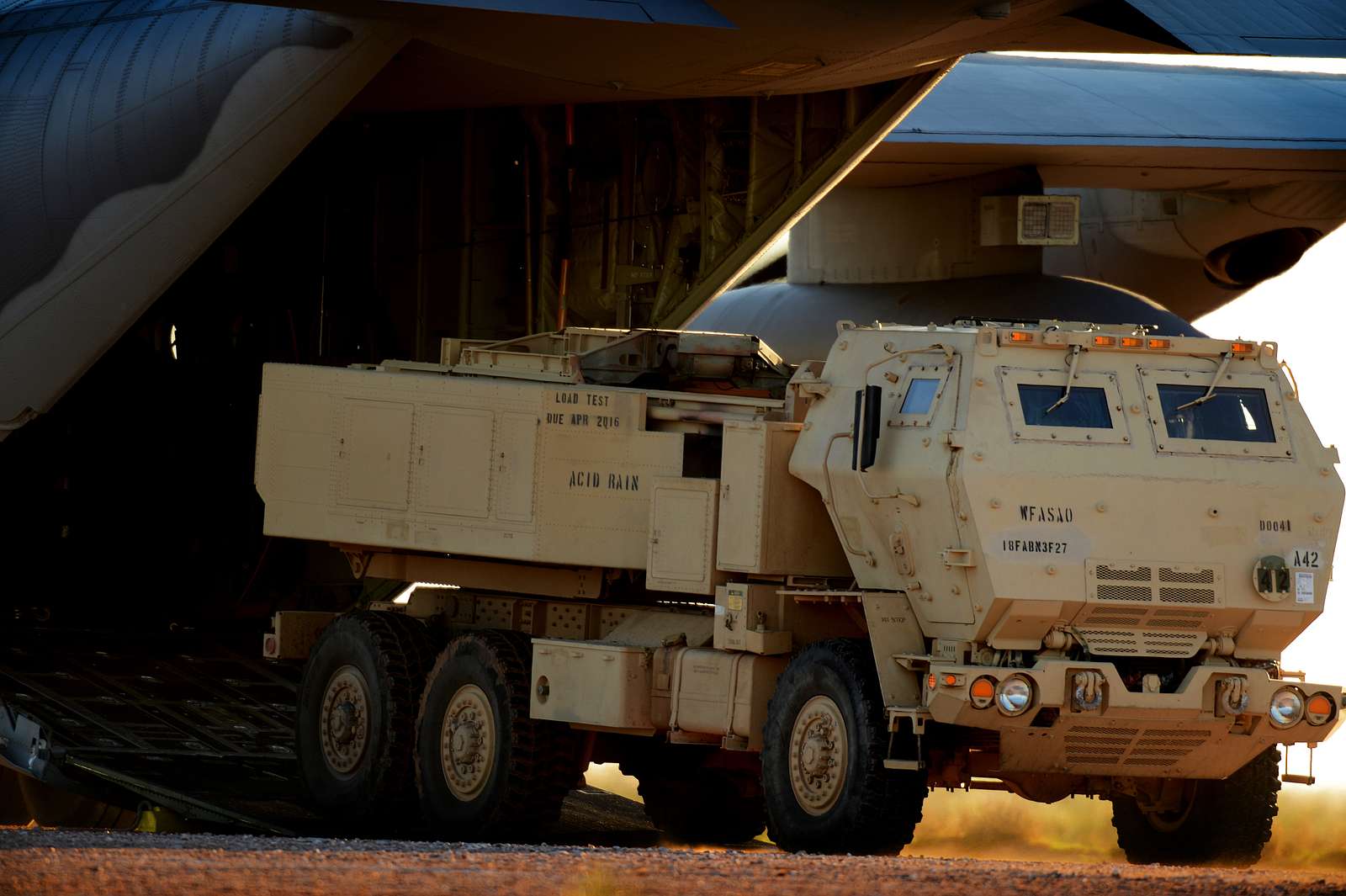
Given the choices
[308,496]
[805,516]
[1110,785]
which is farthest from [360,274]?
[1110,785]

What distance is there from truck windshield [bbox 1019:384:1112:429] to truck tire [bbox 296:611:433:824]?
4.88 m

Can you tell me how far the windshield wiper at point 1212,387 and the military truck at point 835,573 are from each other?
0.09 feet

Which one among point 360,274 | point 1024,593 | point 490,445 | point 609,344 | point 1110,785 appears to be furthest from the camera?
point 360,274

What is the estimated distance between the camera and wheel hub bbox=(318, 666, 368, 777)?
14859 millimetres

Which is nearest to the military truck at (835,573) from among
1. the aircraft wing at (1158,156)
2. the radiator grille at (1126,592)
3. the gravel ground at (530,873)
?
the radiator grille at (1126,592)

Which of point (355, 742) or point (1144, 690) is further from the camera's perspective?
point (355, 742)

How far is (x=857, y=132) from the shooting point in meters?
22.4

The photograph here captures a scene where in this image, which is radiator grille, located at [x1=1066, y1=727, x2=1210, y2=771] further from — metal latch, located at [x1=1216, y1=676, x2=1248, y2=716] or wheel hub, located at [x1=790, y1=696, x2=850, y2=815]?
wheel hub, located at [x1=790, y1=696, x2=850, y2=815]

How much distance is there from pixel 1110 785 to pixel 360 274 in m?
11.9

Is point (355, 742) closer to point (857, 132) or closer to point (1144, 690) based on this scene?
point (1144, 690)

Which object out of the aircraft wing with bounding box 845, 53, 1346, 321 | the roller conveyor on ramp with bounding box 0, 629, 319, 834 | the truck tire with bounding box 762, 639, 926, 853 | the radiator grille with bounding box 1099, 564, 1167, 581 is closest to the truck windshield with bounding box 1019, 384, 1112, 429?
the radiator grille with bounding box 1099, 564, 1167, 581

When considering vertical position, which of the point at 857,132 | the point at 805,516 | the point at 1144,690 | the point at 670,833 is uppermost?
the point at 857,132

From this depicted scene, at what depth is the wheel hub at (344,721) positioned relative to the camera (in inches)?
585

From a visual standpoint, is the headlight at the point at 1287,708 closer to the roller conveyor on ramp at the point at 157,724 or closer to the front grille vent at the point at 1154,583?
the front grille vent at the point at 1154,583
